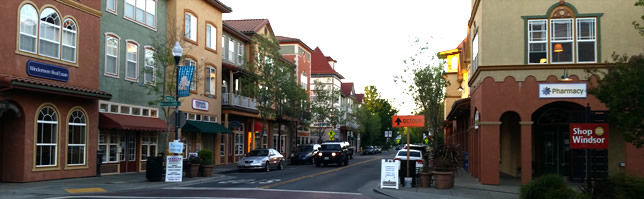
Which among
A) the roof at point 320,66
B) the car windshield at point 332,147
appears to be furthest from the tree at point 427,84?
the roof at point 320,66

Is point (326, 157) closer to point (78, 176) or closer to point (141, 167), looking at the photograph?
point (141, 167)

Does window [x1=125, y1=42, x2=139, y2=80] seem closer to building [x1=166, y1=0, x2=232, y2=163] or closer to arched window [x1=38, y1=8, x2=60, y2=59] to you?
building [x1=166, y1=0, x2=232, y2=163]

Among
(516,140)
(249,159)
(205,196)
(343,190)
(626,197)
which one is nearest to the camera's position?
(626,197)

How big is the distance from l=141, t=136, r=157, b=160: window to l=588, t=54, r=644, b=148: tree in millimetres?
22481

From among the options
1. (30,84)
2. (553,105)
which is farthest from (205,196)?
(553,105)

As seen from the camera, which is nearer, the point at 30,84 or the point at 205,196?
the point at 205,196

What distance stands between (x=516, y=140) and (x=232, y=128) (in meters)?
20.2

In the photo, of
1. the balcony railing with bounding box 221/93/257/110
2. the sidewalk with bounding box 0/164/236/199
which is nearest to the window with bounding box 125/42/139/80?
the sidewalk with bounding box 0/164/236/199

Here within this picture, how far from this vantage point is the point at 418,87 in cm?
3838

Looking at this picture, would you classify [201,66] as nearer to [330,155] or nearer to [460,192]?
[330,155]

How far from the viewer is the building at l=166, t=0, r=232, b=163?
3343cm

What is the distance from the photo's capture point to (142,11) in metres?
30.0

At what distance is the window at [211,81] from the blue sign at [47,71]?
14.7 m

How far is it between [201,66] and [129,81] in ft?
17.0
